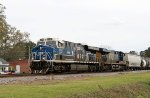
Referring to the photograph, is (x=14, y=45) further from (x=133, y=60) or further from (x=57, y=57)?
(x=57, y=57)

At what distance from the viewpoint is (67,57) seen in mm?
40562

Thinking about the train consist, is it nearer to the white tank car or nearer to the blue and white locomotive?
the blue and white locomotive

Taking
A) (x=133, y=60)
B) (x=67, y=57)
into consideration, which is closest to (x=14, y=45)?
(x=133, y=60)

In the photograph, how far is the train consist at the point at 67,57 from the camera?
37.6 m

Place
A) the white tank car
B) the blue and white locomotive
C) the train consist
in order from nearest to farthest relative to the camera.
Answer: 1. the blue and white locomotive
2. the train consist
3. the white tank car

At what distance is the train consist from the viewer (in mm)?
37638

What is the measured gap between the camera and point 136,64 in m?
71.3

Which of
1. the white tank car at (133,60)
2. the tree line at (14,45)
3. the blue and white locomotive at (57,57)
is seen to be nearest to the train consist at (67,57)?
the blue and white locomotive at (57,57)

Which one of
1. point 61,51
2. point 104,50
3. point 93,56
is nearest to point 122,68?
point 104,50

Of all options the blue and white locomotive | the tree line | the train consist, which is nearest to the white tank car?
the train consist

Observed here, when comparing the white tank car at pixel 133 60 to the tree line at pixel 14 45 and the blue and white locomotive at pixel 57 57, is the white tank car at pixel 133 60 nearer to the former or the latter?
the blue and white locomotive at pixel 57 57

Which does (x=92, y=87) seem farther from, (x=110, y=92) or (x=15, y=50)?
(x=15, y=50)

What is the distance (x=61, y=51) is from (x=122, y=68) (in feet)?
76.3

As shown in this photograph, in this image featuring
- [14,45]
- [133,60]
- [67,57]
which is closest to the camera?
[67,57]
